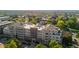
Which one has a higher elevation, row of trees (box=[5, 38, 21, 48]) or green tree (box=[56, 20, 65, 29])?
green tree (box=[56, 20, 65, 29])

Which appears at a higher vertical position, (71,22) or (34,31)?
(71,22)

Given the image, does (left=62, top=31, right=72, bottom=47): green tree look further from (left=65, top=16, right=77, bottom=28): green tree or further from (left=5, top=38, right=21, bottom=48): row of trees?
(left=5, top=38, right=21, bottom=48): row of trees

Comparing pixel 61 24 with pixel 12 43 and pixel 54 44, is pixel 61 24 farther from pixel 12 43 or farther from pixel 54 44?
pixel 12 43

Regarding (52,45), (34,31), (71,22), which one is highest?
(71,22)

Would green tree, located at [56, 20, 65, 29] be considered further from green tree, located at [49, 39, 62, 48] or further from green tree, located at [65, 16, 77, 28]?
green tree, located at [49, 39, 62, 48]

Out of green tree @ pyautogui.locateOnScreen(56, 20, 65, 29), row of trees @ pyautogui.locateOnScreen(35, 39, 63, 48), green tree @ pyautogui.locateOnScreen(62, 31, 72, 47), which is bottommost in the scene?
row of trees @ pyautogui.locateOnScreen(35, 39, 63, 48)

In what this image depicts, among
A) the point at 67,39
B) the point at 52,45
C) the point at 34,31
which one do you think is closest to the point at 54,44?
the point at 52,45

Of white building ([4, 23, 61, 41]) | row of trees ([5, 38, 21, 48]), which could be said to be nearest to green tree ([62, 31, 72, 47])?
white building ([4, 23, 61, 41])
